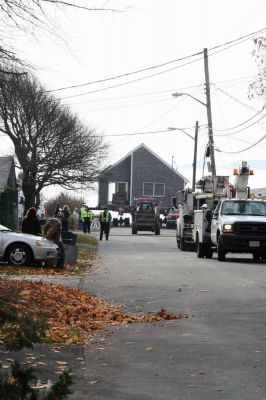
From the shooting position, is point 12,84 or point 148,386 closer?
point 148,386

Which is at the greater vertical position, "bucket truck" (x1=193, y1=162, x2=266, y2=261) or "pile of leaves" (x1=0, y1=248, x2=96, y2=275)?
"bucket truck" (x1=193, y1=162, x2=266, y2=261)

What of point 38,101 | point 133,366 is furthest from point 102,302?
point 38,101

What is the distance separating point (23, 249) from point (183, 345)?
1248 cm

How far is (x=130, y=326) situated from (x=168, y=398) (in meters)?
Result: 4.54

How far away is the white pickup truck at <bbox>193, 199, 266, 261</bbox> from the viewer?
2547cm

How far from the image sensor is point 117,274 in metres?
20.8

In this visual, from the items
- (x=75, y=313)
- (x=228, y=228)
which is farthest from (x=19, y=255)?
(x=75, y=313)

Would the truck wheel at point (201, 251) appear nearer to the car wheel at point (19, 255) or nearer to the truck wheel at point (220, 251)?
the truck wheel at point (220, 251)

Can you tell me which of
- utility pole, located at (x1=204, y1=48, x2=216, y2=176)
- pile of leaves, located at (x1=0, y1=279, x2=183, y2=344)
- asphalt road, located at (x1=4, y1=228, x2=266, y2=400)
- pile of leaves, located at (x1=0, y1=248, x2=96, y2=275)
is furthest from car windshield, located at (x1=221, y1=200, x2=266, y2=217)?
utility pole, located at (x1=204, y1=48, x2=216, y2=176)

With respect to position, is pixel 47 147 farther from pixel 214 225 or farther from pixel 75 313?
pixel 75 313

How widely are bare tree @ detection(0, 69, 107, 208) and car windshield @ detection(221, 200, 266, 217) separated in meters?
18.8

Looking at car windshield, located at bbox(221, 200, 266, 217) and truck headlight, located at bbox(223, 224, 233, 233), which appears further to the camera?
car windshield, located at bbox(221, 200, 266, 217)

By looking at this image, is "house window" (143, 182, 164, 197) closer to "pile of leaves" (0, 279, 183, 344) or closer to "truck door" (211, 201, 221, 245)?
"truck door" (211, 201, 221, 245)

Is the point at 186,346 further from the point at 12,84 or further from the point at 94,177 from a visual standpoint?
the point at 94,177
